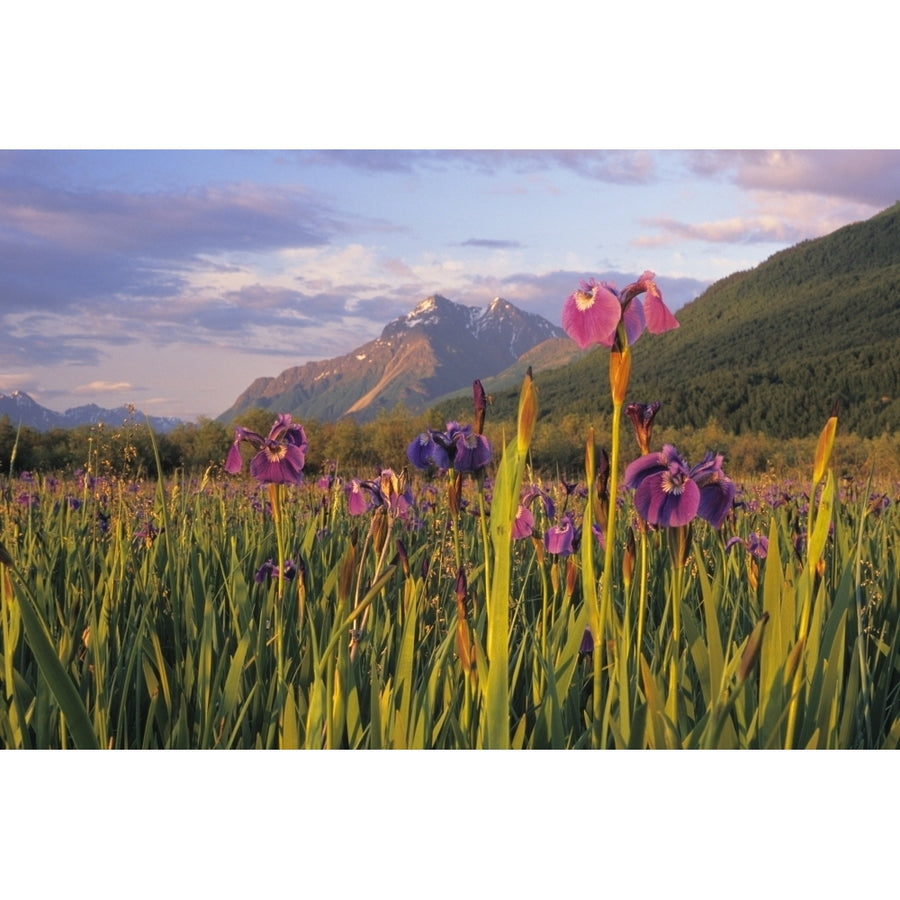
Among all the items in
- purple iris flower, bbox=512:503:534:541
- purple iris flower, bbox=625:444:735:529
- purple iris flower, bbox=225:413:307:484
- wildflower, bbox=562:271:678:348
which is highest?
wildflower, bbox=562:271:678:348

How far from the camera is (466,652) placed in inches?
52.2

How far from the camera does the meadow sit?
125 cm

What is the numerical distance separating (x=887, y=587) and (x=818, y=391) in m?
21.0

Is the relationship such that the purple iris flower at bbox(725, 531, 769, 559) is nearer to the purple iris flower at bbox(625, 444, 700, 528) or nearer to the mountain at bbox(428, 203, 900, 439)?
the mountain at bbox(428, 203, 900, 439)

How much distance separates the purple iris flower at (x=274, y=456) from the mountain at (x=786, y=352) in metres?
1.25

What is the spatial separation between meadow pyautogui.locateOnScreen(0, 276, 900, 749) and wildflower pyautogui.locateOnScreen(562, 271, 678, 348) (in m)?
0.03

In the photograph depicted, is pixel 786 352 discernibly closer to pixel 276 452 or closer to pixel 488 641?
pixel 276 452

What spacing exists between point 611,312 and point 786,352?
111 feet

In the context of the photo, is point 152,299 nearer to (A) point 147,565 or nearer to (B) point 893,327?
(A) point 147,565

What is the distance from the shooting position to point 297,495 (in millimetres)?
4797

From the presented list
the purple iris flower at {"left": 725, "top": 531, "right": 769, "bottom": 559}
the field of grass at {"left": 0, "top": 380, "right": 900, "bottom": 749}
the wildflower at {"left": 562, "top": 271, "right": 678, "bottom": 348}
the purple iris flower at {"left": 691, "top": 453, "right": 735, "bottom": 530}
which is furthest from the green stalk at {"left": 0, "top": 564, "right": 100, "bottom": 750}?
the purple iris flower at {"left": 725, "top": 531, "right": 769, "bottom": 559}

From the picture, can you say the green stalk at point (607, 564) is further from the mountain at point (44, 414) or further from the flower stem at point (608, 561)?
the mountain at point (44, 414)

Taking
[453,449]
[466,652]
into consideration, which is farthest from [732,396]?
[466,652]

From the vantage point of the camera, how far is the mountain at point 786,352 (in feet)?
44.0
